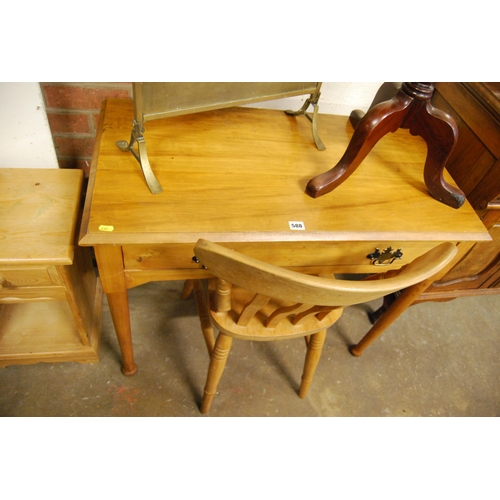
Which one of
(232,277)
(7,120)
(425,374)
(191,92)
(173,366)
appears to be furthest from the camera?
(425,374)

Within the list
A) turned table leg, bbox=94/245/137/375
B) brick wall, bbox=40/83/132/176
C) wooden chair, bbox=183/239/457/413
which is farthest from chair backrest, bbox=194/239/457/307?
brick wall, bbox=40/83/132/176

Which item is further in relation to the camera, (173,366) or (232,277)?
(173,366)

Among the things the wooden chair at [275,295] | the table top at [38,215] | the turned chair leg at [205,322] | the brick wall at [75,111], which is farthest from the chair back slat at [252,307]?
the brick wall at [75,111]

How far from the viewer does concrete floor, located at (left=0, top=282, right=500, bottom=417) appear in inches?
50.1

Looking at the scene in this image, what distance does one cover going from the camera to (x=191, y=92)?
842 millimetres

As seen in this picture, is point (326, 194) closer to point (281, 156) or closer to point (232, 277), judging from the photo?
point (281, 156)

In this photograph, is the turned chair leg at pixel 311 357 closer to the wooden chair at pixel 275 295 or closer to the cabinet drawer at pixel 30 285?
the wooden chair at pixel 275 295

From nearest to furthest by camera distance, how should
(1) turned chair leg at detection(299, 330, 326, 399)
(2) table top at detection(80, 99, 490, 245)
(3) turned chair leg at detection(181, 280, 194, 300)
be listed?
(2) table top at detection(80, 99, 490, 245), (1) turned chair leg at detection(299, 330, 326, 399), (3) turned chair leg at detection(181, 280, 194, 300)

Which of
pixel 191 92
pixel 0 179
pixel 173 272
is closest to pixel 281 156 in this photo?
pixel 191 92

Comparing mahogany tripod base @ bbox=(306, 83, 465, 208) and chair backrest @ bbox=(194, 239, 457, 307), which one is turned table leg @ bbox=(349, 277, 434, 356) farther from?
chair backrest @ bbox=(194, 239, 457, 307)

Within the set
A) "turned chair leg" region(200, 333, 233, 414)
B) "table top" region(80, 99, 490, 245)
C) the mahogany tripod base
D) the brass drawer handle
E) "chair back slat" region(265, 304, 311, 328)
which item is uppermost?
the mahogany tripod base

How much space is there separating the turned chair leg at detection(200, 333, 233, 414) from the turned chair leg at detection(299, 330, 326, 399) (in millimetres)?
275

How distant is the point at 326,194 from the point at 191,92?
40 cm

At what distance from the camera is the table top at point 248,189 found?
0.81m
